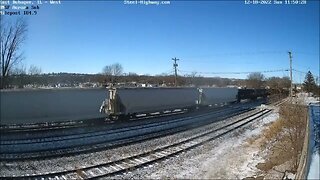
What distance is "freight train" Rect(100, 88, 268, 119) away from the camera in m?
24.6

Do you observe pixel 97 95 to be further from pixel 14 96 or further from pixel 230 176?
pixel 230 176

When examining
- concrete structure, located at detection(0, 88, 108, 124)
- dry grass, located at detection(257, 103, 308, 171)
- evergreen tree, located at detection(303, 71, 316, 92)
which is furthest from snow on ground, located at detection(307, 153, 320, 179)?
evergreen tree, located at detection(303, 71, 316, 92)

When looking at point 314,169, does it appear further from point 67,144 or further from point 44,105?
point 44,105

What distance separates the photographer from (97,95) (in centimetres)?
2383

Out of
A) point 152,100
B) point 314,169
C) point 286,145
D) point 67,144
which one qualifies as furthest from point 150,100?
point 314,169

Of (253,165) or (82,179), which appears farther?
(253,165)

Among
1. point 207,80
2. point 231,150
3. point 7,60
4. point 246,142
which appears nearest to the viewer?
point 231,150

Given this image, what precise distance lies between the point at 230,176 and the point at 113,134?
923 centimetres

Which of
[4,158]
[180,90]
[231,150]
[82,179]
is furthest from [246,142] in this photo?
[180,90]

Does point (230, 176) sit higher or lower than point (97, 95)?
lower

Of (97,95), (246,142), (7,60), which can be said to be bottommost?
(246,142)

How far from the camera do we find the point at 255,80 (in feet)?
310

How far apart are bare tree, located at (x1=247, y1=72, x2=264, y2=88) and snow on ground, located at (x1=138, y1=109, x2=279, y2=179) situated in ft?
266

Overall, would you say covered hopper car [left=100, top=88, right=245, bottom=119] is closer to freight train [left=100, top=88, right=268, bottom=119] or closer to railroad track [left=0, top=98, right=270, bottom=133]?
freight train [left=100, top=88, right=268, bottom=119]
